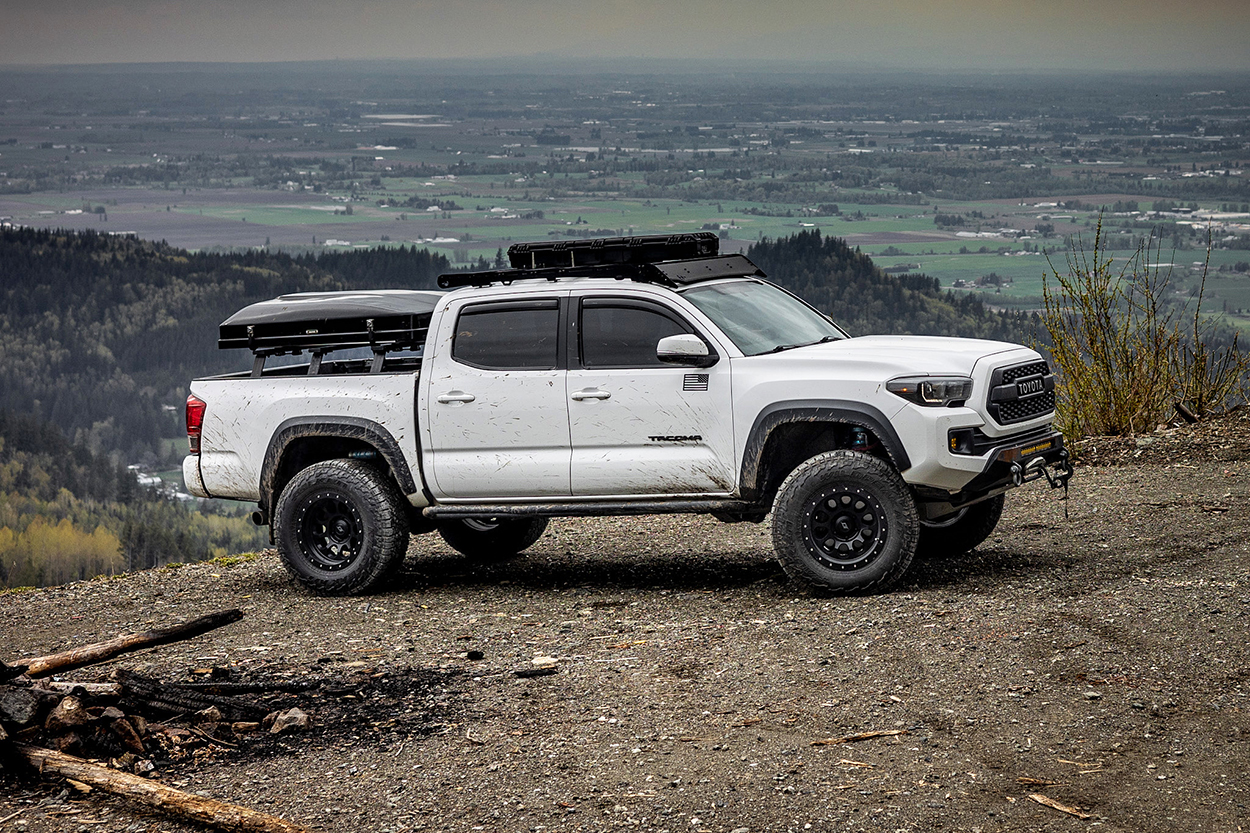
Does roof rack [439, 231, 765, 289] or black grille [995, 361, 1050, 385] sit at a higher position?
roof rack [439, 231, 765, 289]

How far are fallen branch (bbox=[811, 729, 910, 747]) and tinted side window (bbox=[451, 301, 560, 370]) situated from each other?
147 inches

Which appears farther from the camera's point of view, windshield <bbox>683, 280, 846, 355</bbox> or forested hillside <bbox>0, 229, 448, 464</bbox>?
forested hillside <bbox>0, 229, 448, 464</bbox>

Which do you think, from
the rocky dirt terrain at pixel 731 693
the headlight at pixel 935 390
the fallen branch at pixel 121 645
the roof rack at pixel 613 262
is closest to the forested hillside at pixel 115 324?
the roof rack at pixel 613 262

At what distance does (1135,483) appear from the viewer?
41.8ft

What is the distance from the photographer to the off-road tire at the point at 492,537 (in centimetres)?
1059

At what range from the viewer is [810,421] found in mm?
8062

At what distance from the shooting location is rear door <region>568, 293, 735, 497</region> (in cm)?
825

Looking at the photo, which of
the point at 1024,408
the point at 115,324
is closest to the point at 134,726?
the point at 1024,408

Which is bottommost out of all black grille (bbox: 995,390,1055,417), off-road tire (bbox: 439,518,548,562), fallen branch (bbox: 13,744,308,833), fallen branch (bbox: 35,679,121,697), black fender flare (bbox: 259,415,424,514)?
off-road tire (bbox: 439,518,548,562)

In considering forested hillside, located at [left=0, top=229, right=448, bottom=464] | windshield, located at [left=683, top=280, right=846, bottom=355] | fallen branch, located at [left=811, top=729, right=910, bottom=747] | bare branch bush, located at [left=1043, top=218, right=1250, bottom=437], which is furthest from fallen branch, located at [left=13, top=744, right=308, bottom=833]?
forested hillside, located at [left=0, top=229, right=448, bottom=464]

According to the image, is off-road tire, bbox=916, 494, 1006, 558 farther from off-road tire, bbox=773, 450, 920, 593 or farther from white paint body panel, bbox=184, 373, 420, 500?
white paint body panel, bbox=184, 373, 420, 500

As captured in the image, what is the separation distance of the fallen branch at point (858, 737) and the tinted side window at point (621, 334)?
3.35m

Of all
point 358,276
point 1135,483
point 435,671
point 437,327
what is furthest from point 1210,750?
point 358,276

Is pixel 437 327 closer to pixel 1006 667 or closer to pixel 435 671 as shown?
pixel 435 671
